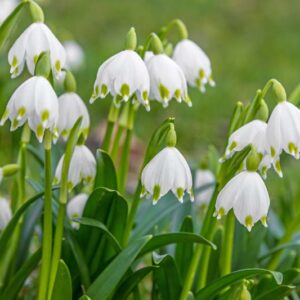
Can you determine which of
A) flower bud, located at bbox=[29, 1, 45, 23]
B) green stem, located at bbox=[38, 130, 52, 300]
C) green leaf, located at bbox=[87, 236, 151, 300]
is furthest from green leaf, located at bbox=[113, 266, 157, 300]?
flower bud, located at bbox=[29, 1, 45, 23]

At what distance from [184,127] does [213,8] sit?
2394 millimetres

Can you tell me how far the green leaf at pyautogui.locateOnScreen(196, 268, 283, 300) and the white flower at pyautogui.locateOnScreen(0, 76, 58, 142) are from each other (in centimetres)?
58

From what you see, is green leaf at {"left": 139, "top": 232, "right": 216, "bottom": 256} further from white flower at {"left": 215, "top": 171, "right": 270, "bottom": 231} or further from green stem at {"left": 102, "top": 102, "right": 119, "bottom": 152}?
green stem at {"left": 102, "top": 102, "right": 119, "bottom": 152}

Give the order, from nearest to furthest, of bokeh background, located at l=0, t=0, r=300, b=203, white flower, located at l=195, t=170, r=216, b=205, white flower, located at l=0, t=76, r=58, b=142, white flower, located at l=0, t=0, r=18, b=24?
white flower, located at l=0, t=76, r=58, b=142 < white flower, located at l=195, t=170, r=216, b=205 < white flower, located at l=0, t=0, r=18, b=24 < bokeh background, located at l=0, t=0, r=300, b=203

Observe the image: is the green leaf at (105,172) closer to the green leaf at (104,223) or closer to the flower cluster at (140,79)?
the green leaf at (104,223)

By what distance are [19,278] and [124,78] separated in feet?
2.17

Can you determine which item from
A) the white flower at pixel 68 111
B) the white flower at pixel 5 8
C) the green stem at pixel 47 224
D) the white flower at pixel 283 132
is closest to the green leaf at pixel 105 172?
the white flower at pixel 68 111

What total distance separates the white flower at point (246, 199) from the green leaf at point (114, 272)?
0.24 meters

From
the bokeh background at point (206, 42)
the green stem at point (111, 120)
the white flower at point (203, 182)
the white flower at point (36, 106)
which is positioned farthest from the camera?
the bokeh background at point (206, 42)

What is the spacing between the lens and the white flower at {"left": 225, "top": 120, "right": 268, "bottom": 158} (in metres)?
1.96

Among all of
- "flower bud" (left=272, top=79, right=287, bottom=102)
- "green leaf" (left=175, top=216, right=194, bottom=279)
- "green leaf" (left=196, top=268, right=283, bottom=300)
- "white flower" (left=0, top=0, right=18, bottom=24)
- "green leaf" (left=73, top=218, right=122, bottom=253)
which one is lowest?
"green leaf" (left=196, top=268, right=283, bottom=300)

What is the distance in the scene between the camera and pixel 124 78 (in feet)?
6.24

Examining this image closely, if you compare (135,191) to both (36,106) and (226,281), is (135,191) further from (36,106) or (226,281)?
(36,106)

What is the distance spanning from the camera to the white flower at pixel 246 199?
1.88 m
